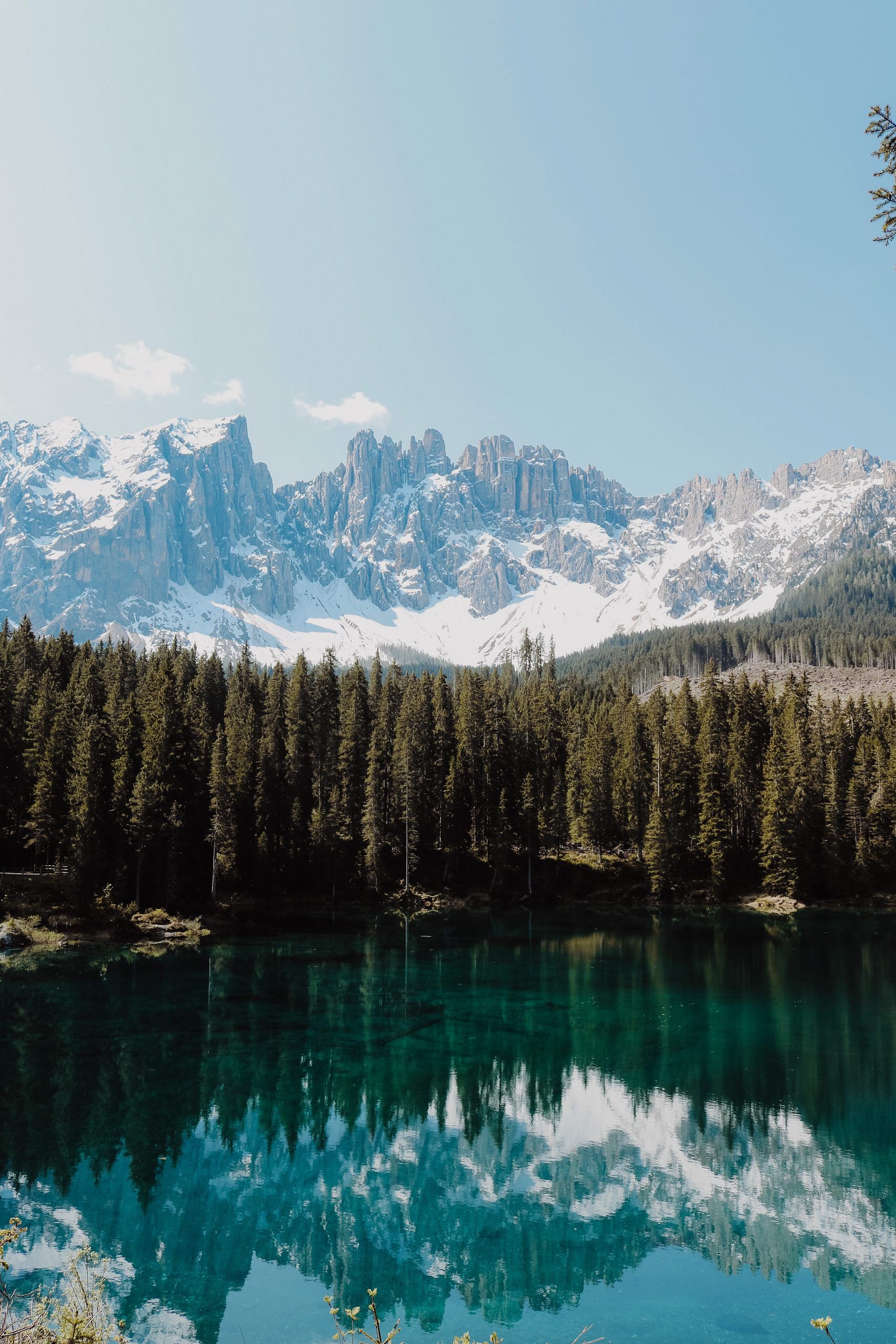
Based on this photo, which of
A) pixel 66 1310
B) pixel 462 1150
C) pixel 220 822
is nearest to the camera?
pixel 66 1310

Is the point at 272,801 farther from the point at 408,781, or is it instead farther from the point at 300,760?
the point at 408,781

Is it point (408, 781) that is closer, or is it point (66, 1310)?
point (66, 1310)

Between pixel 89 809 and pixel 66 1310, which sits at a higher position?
pixel 89 809

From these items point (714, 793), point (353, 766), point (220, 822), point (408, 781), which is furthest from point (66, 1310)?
point (714, 793)

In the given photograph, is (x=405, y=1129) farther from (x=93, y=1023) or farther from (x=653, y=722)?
(x=653, y=722)

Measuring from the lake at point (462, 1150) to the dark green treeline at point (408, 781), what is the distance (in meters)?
18.2

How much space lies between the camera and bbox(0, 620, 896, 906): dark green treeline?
6322 cm

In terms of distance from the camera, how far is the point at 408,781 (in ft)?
249

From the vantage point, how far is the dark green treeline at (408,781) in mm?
63219

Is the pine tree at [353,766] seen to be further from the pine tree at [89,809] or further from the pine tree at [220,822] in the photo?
the pine tree at [89,809]

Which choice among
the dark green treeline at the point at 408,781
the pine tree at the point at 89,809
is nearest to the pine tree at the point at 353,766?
the dark green treeline at the point at 408,781

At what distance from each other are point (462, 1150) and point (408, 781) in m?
51.6

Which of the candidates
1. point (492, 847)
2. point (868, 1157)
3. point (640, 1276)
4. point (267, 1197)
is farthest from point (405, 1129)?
point (492, 847)

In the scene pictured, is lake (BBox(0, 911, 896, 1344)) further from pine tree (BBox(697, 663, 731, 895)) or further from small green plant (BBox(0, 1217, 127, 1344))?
pine tree (BBox(697, 663, 731, 895))
